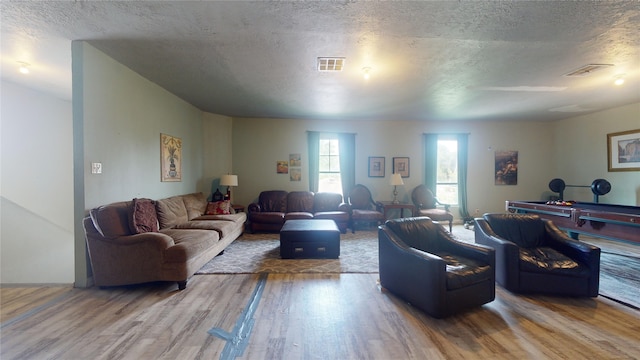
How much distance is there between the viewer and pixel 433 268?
7.11 feet

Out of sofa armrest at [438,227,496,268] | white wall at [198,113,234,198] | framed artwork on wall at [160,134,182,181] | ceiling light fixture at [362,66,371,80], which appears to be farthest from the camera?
white wall at [198,113,234,198]

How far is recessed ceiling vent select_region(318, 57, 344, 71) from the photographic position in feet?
10.3

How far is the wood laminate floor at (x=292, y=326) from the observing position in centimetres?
183

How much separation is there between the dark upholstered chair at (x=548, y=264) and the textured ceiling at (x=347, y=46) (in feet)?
7.09

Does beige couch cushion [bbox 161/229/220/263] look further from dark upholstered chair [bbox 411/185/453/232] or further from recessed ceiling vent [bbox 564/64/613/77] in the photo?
recessed ceiling vent [bbox 564/64/613/77]

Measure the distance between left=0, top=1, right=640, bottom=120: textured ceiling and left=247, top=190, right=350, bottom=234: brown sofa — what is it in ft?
7.84

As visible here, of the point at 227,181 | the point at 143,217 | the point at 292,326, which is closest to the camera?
the point at 292,326

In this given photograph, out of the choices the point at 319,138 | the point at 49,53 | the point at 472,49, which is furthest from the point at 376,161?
the point at 49,53

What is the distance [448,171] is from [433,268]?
543 cm

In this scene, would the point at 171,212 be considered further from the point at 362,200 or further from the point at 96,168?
the point at 362,200

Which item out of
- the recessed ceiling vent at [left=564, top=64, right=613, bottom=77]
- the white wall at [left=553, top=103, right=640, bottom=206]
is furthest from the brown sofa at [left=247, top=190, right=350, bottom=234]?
the white wall at [left=553, top=103, right=640, bottom=206]

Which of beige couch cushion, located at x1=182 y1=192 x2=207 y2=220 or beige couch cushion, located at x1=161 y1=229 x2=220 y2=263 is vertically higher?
beige couch cushion, located at x1=182 y1=192 x2=207 y2=220

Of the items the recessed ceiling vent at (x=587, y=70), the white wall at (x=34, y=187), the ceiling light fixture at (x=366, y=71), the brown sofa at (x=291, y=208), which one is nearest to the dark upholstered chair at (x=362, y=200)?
the brown sofa at (x=291, y=208)

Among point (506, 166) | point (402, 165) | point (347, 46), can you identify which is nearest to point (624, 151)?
point (506, 166)
